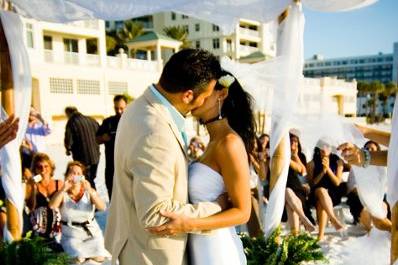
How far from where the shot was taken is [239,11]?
153 inches

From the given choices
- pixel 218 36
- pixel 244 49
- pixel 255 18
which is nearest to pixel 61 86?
pixel 255 18

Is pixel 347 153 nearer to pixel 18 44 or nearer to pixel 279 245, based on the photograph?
pixel 279 245

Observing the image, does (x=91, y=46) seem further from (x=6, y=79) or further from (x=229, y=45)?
(x=6, y=79)

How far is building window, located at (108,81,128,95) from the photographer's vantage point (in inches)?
1267

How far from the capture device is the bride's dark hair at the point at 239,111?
236cm

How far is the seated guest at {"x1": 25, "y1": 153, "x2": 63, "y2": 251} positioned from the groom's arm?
3.11m

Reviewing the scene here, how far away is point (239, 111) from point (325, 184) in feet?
12.1

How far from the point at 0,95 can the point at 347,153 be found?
3.27 metres

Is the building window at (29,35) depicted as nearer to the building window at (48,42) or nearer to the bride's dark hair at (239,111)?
the building window at (48,42)

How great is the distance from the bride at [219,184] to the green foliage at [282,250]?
1732 millimetres

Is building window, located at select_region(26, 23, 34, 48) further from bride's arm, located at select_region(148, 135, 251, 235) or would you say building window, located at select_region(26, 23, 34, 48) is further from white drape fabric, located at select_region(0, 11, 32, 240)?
bride's arm, located at select_region(148, 135, 251, 235)

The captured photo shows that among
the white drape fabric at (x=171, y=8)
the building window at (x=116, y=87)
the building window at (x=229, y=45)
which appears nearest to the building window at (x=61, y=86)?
the building window at (x=116, y=87)

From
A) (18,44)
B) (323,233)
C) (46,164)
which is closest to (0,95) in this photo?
(18,44)

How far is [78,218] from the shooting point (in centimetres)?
492
